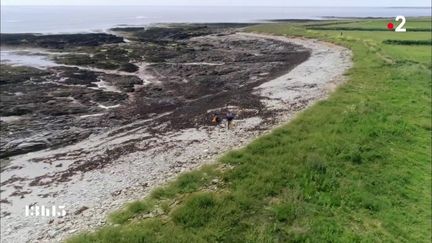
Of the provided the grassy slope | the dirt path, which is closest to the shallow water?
the dirt path

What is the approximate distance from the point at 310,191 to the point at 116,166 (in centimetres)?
1106

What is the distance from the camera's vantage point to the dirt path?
53.6ft

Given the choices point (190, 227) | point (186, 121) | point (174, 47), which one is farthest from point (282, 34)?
point (190, 227)

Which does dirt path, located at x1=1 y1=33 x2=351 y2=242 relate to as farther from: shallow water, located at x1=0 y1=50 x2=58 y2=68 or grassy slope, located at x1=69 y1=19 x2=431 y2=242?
shallow water, located at x1=0 y1=50 x2=58 y2=68

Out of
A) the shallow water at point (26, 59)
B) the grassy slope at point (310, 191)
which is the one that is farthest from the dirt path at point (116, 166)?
the shallow water at point (26, 59)

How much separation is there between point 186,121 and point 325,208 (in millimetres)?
15459

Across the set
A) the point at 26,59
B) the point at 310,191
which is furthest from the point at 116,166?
the point at 26,59

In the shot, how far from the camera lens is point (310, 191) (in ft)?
55.8

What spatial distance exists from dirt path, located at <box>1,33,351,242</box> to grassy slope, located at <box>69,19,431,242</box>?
63.2 inches

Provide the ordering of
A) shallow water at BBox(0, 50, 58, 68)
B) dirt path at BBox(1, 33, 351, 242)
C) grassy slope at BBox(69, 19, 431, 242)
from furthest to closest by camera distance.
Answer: shallow water at BBox(0, 50, 58, 68) → dirt path at BBox(1, 33, 351, 242) → grassy slope at BBox(69, 19, 431, 242)

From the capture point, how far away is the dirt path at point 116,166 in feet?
53.6

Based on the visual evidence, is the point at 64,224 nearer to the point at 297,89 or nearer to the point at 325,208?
the point at 325,208

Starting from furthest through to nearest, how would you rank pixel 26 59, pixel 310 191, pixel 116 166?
1. pixel 26 59
2. pixel 116 166
3. pixel 310 191

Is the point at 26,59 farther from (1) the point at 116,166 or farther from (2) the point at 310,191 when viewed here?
(2) the point at 310,191
